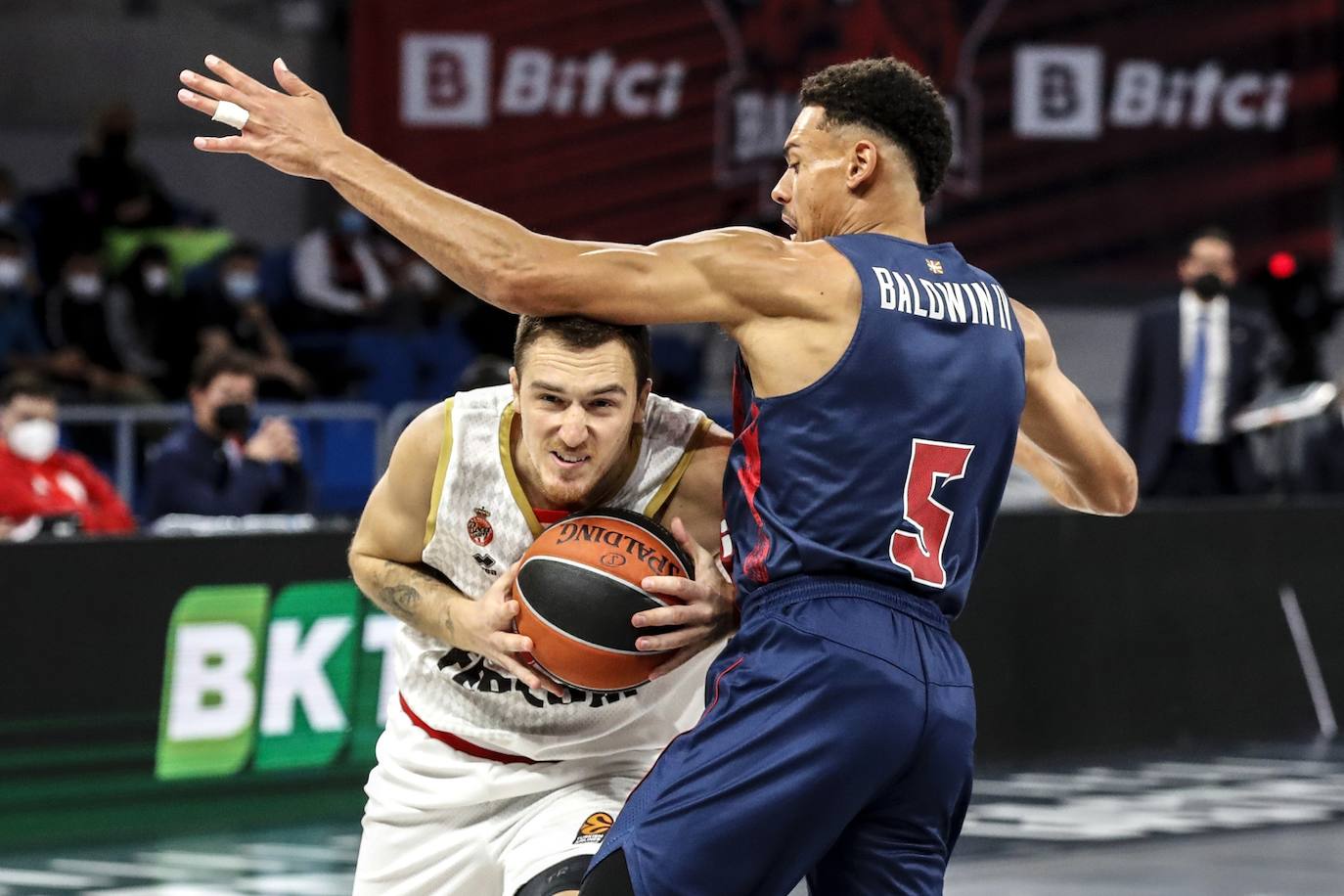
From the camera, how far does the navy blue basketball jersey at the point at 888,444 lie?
370 centimetres

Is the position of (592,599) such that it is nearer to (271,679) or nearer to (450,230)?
(450,230)

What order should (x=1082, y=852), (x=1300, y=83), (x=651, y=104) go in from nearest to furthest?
(x=1082, y=852) → (x=651, y=104) → (x=1300, y=83)

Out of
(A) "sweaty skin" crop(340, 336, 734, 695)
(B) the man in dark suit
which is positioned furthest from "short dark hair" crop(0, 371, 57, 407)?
(A) "sweaty skin" crop(340, 336, 734, 695)

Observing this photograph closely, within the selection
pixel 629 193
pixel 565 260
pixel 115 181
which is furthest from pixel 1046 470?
pixel 629 193

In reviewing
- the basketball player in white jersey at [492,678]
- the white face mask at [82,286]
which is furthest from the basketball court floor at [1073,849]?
the white face mask at [82,286]

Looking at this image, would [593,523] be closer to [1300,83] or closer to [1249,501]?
[1249,501]

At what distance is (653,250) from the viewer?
378cm

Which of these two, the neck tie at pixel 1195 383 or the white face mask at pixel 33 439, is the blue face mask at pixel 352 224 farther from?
the neck tie at pixel 1195 383

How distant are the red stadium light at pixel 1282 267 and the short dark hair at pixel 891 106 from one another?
13980 millimetres

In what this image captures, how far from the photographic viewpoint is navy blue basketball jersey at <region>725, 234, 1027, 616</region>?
12.1ft

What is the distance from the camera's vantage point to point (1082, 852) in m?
8.05

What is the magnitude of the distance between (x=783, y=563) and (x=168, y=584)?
5.12m

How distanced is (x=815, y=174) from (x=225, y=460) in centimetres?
669

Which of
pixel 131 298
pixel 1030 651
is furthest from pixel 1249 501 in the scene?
pixel 131 298
